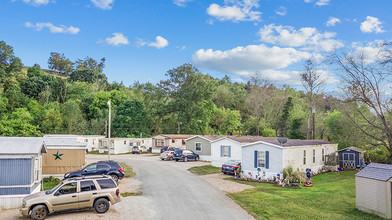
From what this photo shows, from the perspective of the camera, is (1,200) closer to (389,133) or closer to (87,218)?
(87,218)

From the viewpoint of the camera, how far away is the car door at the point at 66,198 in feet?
40.3

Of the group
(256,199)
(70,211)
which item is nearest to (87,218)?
(70,211)

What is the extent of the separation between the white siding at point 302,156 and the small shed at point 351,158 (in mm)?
1237

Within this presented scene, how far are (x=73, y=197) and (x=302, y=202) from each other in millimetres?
12095

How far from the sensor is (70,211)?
12.8 meters

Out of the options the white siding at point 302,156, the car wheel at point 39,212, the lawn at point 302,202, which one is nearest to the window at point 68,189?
the car wheel at point 39,212

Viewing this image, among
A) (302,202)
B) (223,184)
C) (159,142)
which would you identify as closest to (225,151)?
(223,184)

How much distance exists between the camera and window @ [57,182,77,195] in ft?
41.0

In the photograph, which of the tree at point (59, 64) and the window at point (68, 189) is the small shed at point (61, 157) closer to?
the window at point (68, 189)

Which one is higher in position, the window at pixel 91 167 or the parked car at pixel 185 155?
the window at pixel 91 167

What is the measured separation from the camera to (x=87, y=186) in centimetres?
1295

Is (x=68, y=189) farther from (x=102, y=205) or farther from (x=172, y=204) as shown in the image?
(x=172, y=204)

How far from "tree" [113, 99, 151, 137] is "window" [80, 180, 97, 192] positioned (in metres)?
48.1

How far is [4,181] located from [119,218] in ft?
21.5
